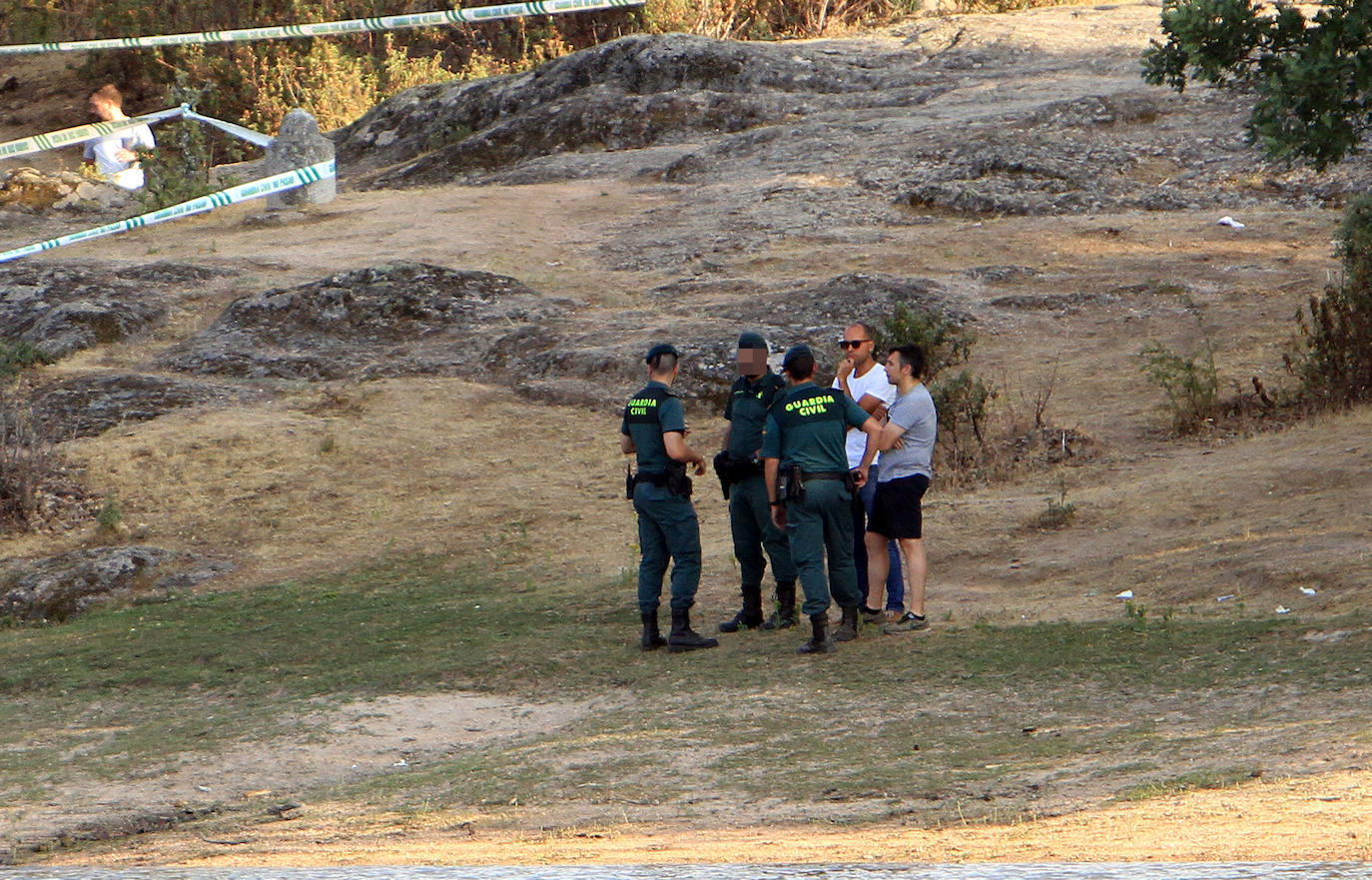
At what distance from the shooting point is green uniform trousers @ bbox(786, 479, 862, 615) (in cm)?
782

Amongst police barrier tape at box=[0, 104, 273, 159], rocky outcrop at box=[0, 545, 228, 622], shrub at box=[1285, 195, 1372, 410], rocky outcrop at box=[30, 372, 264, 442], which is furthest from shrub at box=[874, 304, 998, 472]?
police barrier tape at box=[0, 104, 273, 159]

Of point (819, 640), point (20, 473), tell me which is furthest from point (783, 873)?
point (20, 473)

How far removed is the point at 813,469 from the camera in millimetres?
7797

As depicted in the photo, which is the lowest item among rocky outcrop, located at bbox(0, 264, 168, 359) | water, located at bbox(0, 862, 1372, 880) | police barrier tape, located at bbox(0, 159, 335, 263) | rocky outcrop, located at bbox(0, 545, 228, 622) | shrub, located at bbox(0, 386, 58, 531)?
rocky outcrop, located at bbox(0, 545, 228, 622)

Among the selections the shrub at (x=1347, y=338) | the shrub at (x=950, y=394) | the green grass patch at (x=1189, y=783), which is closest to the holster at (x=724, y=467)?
the green grass patch at (x=1189, y=783)

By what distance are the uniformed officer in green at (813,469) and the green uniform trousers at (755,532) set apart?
0.27 meters

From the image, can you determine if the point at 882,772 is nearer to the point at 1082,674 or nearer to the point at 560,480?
the point at 1082,674

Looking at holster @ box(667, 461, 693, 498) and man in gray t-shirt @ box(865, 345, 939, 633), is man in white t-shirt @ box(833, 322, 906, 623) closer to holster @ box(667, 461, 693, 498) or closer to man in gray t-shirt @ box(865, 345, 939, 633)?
man in gray t-shirt @ box(865, 345, 939, 633)

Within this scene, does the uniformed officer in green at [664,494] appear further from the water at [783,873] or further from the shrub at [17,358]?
the shrub at [17,358]

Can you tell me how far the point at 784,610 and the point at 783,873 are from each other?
435 cm

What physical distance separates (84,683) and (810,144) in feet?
51.1

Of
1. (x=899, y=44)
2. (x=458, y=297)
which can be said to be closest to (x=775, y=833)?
(x=458, y=297)

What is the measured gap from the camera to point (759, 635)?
8.59 m

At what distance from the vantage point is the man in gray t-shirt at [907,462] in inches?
318
